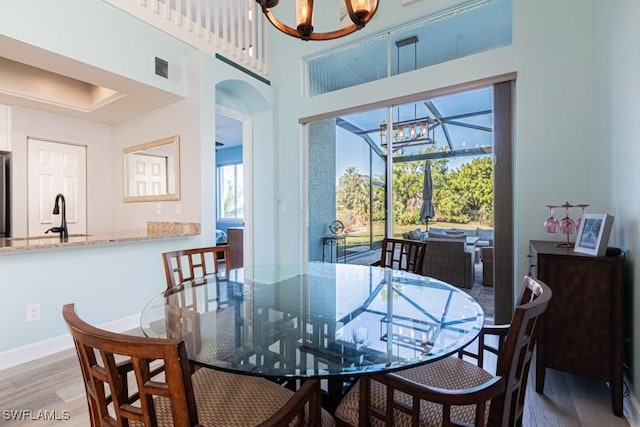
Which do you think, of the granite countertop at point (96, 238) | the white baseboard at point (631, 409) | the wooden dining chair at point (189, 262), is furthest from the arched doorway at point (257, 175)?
the white baseboard at point (631, 409)

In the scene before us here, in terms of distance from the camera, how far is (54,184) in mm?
3992

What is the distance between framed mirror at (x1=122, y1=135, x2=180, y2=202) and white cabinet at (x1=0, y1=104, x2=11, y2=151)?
3.74 feet

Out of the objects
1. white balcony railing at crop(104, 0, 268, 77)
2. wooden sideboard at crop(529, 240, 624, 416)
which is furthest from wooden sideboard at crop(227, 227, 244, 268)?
wooden sideboard at crop(529, 240, 624, 416)

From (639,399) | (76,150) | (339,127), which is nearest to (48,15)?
(76,150)

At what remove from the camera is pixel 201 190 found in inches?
128

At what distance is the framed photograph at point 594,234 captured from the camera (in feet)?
5.79

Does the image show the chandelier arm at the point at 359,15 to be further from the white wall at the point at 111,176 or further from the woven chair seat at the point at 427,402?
the white wall at the point at 111,176

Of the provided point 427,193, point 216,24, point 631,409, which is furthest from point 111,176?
point 631,409

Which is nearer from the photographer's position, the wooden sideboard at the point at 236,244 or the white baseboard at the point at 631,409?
the white baseboard at the point at 631,409

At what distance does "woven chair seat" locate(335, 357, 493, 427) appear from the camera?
3.45 ft

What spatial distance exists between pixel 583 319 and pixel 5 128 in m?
5.71

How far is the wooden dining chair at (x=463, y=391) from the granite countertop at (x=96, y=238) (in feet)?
8.09

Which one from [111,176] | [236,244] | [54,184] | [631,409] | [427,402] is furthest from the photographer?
[236,244]

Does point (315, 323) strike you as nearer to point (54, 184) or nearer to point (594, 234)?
point (594, 234)
